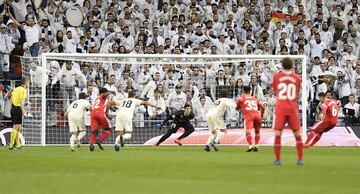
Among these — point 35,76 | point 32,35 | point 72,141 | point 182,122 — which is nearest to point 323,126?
point 182,122

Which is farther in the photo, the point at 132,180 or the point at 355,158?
the point at 355,158

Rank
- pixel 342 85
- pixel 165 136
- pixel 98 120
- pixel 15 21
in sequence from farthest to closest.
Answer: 1. pixel 342 85
2. pixel 15 21
3. pixel 165 136
4. pixel 98 120

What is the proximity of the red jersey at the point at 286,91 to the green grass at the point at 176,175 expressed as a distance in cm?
115

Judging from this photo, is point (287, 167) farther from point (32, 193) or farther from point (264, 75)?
point (264, 75)

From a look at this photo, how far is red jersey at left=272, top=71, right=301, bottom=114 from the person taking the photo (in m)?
19.6

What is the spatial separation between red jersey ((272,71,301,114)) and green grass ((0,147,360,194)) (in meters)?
1.15

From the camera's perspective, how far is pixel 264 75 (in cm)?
3525

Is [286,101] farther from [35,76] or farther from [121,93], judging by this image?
[35,76]

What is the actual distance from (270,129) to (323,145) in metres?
1.87

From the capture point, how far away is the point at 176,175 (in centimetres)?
1766

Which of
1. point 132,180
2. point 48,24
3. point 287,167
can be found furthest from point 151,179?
point 48,24

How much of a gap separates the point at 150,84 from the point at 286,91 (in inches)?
618

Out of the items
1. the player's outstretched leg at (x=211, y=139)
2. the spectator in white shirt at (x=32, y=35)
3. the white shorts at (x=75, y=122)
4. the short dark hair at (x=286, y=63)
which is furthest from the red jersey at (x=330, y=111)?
the spectator in white shirt at (x=32, y=35)

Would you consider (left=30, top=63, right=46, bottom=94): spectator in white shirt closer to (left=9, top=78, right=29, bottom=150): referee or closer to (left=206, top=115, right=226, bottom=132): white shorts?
(left=9, top=78, right=29, bottom=150): referee
